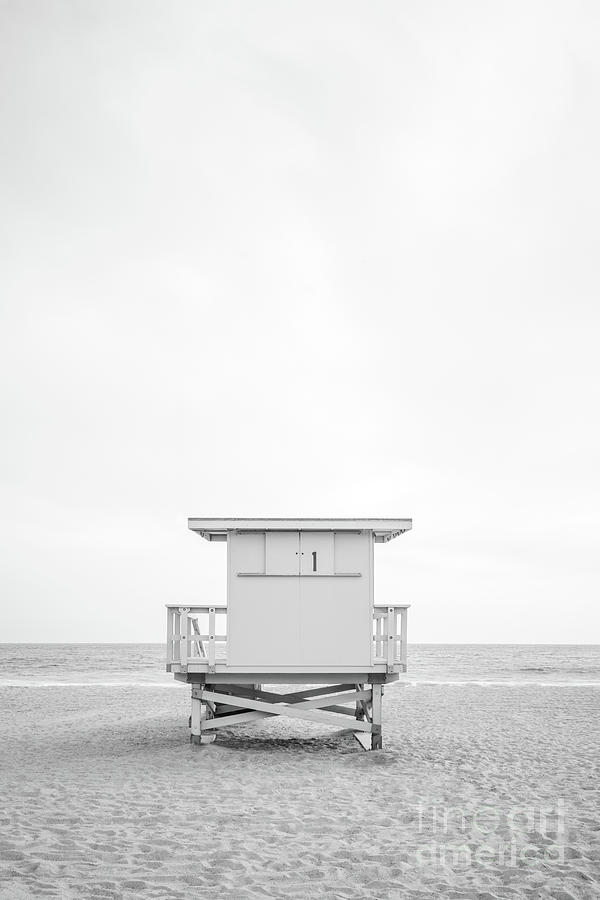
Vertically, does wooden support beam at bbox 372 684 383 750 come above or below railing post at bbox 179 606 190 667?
below

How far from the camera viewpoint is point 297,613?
12367 millimetres

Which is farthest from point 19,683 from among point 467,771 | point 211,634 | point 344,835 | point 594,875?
point 594,875

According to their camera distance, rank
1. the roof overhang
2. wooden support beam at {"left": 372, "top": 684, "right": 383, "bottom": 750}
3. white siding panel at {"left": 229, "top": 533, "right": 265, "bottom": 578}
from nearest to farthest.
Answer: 1. the roof overhang
2. white siding panel at {"left": 229, "top": 533, "right": 265, "bottom": 578}
3. wooden support beam at {"left": 372, "top": 684, "right": 383, "bottom": 750}

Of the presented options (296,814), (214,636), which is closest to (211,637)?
(214,636)

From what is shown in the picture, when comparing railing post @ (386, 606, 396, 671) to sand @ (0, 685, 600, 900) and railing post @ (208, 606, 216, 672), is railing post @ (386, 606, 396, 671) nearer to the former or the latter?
sand @ (0, 685, 600, 900)

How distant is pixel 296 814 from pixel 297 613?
418 centimetres

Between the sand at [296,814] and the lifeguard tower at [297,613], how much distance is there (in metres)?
1.29

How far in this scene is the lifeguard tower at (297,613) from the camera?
12297mm

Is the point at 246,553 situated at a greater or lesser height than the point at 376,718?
greater

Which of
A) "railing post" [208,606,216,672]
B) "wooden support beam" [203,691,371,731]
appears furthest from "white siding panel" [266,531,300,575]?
"wooden support beam" [203,691,371,731]

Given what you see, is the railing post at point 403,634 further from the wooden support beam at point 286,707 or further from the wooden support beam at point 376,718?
the wooden support beam at point 286,707

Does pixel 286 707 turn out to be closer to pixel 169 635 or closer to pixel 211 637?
pixel 211 637

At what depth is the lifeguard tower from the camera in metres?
12.3

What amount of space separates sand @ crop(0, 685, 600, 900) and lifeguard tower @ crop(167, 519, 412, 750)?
1286 mm
